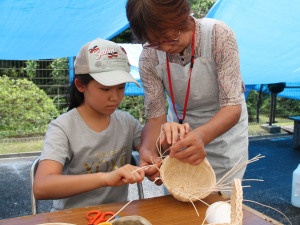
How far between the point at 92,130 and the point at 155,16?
696mm

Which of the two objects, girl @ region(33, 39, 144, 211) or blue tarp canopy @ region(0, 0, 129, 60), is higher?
blue tarp canopy @ region(0, 0, 129, 60)

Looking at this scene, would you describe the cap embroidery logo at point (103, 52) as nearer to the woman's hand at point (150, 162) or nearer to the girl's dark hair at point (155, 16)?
the girl's dark hair at point (155, 16)

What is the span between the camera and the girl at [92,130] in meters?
1.37

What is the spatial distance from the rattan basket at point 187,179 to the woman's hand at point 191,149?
53 millimetres

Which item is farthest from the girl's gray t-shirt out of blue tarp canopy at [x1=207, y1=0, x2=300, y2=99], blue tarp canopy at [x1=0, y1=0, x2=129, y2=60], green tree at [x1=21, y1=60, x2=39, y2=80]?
green tree at [x1=21, y1=60, x2=39, y2=80]

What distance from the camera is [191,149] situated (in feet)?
3.66

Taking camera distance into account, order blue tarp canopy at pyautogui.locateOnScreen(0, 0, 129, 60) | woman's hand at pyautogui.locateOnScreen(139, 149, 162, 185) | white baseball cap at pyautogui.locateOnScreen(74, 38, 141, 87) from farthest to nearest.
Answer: blue tarp canopy at pyautogui.locateOnScreen(0, 0, 129, 60) < white baseball cap at pyautogui.locateOnScreen(74, 38, 141, 87) < woman's hand at pyautogui.locateOnScreen(139, 149, 162, 185)

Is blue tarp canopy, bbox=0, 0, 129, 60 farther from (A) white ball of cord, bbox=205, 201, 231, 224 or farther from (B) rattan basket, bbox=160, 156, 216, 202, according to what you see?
(A) white ball of cord, bbox=205, 201, 231, 224

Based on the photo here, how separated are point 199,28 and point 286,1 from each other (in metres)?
2.56

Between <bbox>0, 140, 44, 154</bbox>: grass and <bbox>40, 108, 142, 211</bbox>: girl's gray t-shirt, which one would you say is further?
<bbox>0, 140, 44, 154</bbox>: grass

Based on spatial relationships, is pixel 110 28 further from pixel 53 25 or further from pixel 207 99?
pixel 207 99

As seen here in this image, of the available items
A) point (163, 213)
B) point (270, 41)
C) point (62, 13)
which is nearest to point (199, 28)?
point (163, 213)

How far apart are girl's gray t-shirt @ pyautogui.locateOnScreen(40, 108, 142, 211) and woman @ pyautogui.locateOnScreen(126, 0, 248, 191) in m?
0.18

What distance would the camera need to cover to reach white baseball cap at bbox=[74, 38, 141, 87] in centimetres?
141
